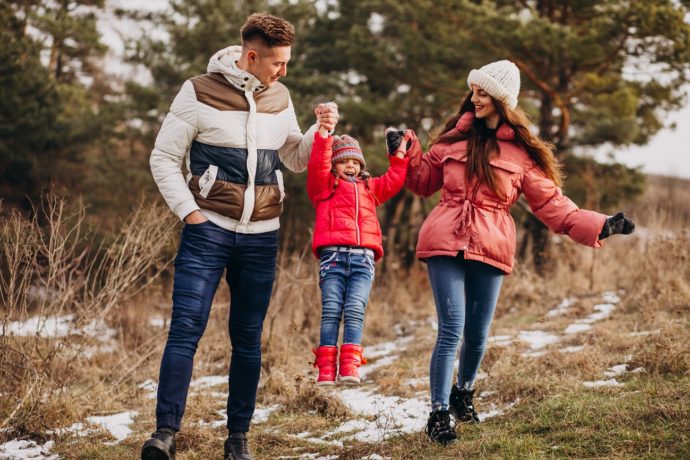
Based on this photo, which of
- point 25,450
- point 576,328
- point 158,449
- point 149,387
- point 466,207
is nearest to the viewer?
point 158,449

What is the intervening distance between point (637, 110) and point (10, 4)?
14.2m

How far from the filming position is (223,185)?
3.47 m

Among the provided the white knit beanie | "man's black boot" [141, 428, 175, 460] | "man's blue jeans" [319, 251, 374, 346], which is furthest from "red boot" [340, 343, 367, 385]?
the white knit beanie

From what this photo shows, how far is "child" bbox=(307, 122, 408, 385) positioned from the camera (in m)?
3.78

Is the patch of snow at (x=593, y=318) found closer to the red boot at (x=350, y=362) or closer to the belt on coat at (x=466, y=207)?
the belt on coat at (x=466, y=207)

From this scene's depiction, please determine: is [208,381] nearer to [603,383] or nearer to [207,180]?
[207,180]

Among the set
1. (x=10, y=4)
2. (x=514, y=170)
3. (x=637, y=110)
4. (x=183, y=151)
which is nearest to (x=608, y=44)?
(x=637, y=110)

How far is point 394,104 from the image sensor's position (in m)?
14.5

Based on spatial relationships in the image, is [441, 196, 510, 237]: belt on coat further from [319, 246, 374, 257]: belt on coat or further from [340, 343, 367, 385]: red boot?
[340, 343, 367, 385]: red boot

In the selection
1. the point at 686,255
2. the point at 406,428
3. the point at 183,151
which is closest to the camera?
the point at 183,151

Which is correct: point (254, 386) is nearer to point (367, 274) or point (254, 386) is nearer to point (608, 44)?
point (367, 274)

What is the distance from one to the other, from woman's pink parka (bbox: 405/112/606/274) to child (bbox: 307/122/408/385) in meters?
0.31

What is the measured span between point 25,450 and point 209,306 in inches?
70.2

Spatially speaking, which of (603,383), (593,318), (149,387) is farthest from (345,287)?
(593,318)
